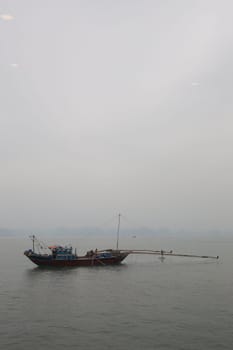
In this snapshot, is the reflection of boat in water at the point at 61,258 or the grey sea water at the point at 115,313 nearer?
the grey sea water at the point at 115,313

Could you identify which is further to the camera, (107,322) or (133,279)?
(133,279)

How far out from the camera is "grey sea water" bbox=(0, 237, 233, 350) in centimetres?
3547

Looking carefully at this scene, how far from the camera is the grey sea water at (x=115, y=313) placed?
35469 mm

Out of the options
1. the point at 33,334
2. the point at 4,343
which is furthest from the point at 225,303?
the point at 4,343

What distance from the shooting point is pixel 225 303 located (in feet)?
175

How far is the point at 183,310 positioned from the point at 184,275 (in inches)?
1531

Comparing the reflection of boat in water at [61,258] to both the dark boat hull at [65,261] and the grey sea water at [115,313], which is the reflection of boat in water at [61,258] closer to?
the dark boat hull at [65,261]

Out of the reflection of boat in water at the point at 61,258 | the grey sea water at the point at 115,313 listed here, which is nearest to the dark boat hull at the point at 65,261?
the reflection of boat in water at the point at 61,258

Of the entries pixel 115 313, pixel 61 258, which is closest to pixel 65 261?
pixel 61 258

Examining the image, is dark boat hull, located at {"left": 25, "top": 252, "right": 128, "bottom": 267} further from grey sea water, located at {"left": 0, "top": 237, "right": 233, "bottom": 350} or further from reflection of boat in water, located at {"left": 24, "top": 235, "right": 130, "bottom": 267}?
grey sea water, located at {"left": 0, "top": 237, "right": 233, "bottom": 350}

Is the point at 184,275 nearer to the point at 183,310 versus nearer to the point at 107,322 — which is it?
the point at 183,310

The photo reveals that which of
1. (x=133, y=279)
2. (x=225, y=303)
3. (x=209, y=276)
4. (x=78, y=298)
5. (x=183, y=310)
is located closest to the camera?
(x=183, y=310)

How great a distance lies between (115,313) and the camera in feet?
153

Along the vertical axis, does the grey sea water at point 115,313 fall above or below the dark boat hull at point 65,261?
below
